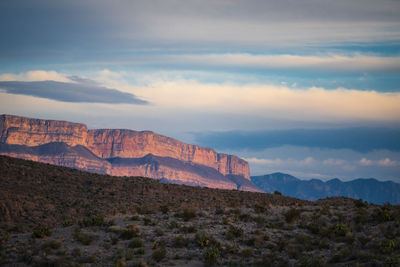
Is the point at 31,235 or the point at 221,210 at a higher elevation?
the point at 221,210

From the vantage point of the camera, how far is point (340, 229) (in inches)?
1091

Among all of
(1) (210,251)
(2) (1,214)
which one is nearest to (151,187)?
(2) (1,214)

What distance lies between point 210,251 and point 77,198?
122ft

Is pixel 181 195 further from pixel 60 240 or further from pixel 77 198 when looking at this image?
pixel 60 240

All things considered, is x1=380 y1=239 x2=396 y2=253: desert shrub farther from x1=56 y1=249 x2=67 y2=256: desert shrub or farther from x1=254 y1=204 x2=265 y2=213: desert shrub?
x1=56 y1=249 x2=67 y2=256: desert shrub

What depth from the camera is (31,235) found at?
28.3 meters

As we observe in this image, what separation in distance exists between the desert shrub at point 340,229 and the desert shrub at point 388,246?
333 centimetres

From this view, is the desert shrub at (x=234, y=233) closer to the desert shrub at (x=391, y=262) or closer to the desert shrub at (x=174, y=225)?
the desert shrub at (x=174, y=225)

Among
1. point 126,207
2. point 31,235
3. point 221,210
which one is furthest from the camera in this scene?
point 126,207

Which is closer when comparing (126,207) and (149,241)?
(149,241)

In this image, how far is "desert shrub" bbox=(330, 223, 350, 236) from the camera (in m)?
27.2

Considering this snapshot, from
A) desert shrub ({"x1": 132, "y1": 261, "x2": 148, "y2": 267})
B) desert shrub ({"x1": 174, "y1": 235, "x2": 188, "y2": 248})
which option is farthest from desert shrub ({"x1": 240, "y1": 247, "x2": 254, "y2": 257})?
desert shrub ({"x1": 132, "y1": 261, "x2": 148, "y2": 267})

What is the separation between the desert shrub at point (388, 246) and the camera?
2294 cm

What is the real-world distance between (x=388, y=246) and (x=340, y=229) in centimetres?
442
